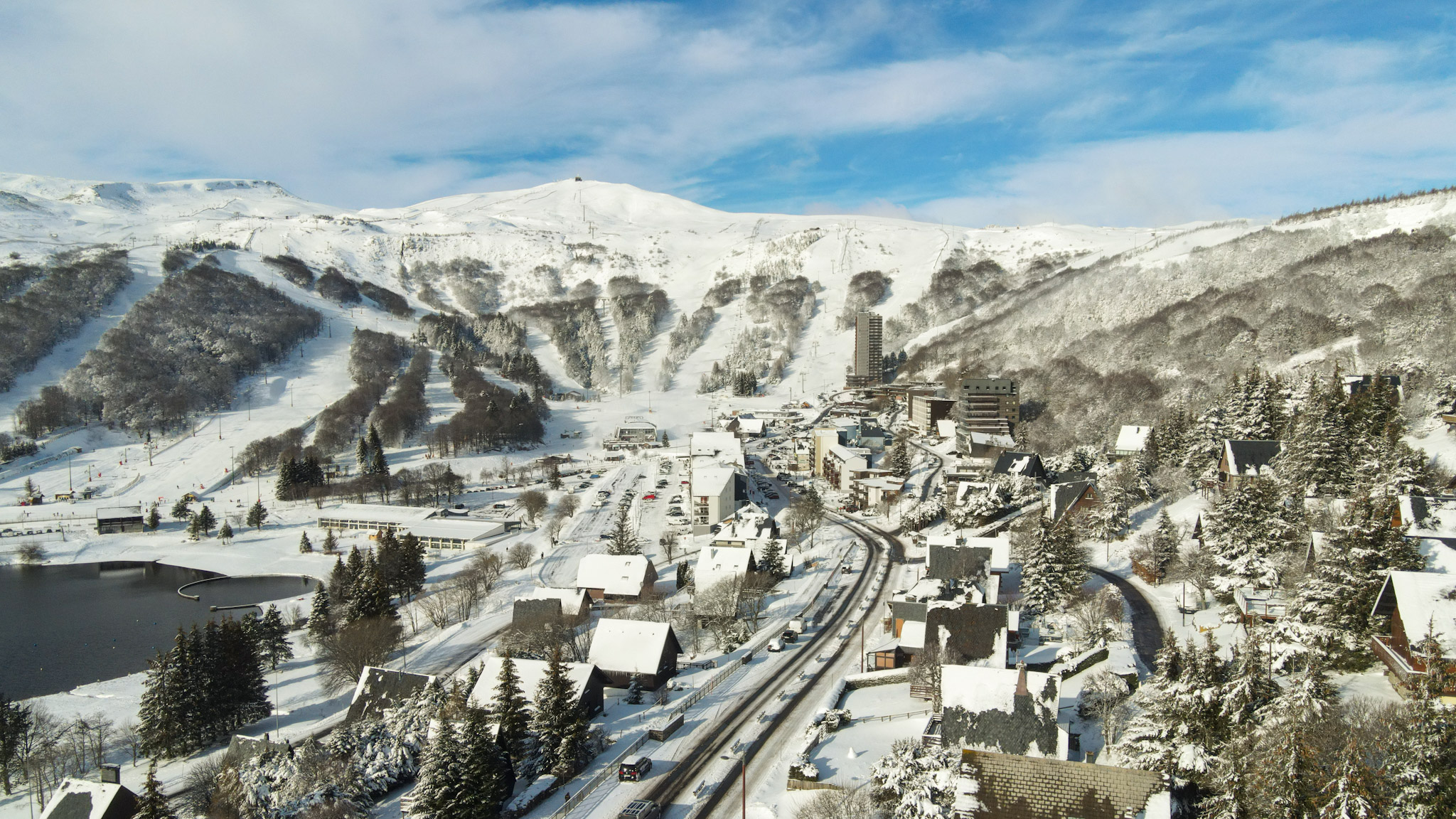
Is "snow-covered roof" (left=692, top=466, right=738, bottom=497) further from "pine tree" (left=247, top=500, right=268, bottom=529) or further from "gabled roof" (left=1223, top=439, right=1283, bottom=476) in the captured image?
"pine tree" (left=247, top=500, right=268, bottom=529)

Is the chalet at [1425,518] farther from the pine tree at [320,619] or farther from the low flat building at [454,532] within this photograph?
the low flat building at [454,532]

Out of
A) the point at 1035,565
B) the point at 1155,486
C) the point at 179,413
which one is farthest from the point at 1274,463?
the point at 179,413

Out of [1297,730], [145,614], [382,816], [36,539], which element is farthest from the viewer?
[36,539]

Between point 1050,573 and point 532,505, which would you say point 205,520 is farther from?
point 1050,573

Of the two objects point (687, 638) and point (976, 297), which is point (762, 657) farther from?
point (976, 297)

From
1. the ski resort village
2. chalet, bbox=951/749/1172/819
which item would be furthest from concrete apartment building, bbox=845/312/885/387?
chalet, bbox=951/749/1172/819

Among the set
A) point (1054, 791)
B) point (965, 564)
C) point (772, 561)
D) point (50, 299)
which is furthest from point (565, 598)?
point (50, 299)

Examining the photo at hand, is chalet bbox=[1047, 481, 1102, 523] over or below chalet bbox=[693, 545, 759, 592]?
over
